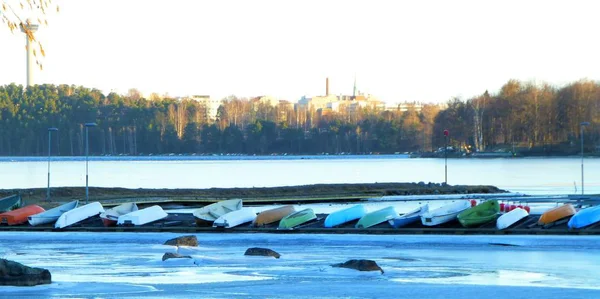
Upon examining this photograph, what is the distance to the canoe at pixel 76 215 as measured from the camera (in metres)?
24.5

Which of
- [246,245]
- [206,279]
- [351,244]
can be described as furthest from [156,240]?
[206,279]

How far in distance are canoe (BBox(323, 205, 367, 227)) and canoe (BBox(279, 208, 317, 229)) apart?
1.37 feet

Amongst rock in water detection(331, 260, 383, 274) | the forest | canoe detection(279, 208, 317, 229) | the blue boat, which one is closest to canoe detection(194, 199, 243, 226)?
canoe detection(279, 208, 317, 229)

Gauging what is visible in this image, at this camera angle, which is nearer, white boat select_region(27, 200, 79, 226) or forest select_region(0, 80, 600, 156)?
white boat select_region(27, 200, 79, 226)

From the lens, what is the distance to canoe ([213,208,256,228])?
23906 millimetres

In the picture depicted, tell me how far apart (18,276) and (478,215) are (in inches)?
442

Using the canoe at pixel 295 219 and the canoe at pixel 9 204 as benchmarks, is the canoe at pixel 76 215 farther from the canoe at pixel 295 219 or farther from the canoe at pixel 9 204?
the canoe at pixel 295 219

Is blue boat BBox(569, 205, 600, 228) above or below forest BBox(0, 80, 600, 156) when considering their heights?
below

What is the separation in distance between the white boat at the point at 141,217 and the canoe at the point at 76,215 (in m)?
1.12

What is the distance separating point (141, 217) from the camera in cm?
2470

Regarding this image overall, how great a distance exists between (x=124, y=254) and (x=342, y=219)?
623 cm

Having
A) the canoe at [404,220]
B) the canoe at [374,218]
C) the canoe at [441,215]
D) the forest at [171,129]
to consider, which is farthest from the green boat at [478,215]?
the forest at [171,129]

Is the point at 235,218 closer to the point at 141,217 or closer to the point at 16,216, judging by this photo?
the point at 141,217

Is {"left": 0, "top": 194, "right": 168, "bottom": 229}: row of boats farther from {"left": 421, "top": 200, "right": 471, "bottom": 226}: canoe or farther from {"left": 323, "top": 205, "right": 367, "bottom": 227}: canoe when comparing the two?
{"left": 421, "top": 200, "right": 471, "bottom": 226}: canoe
